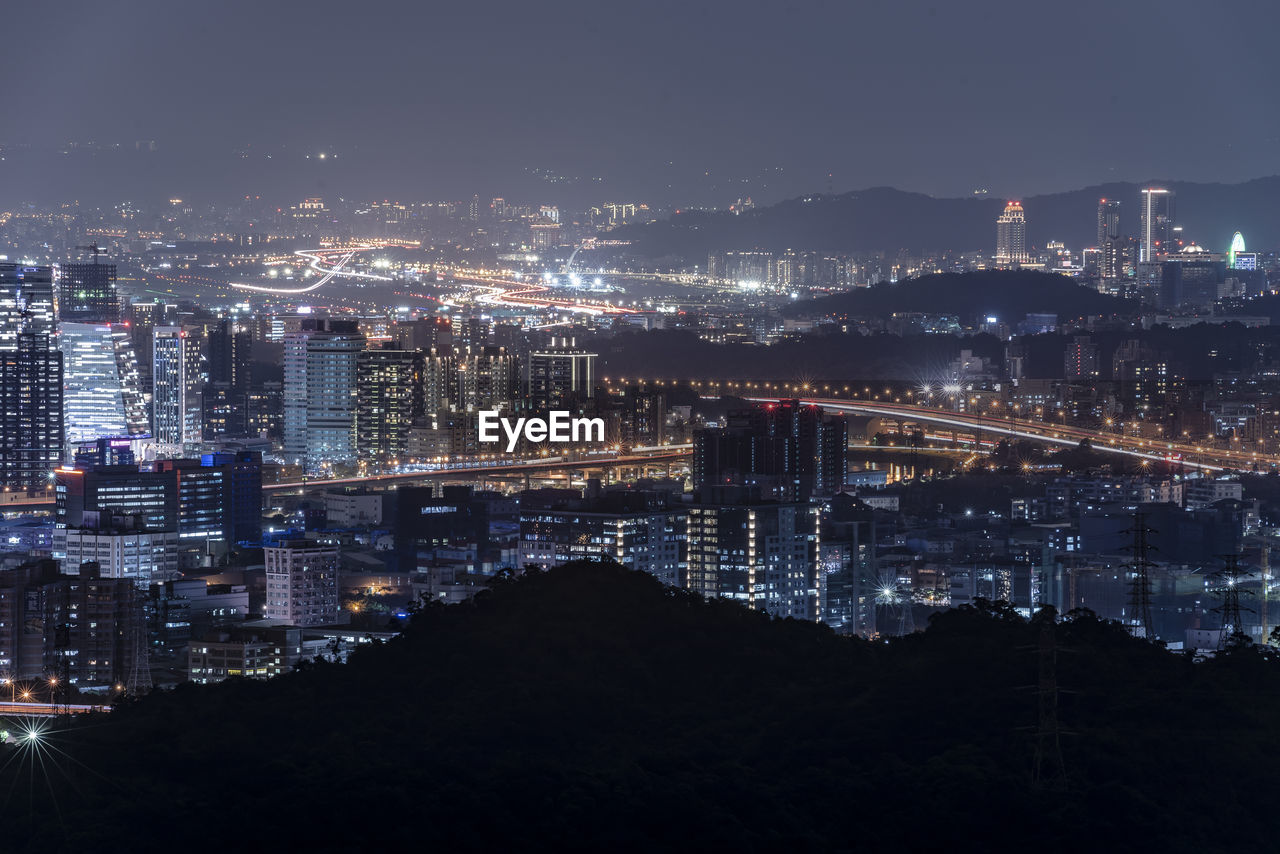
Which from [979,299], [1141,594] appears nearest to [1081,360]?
[979,299]

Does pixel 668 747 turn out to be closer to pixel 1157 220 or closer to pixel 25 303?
pixel 25 303

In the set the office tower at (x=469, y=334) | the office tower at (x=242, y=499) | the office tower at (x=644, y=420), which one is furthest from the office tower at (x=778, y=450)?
the office tower at (x=469, y=334)

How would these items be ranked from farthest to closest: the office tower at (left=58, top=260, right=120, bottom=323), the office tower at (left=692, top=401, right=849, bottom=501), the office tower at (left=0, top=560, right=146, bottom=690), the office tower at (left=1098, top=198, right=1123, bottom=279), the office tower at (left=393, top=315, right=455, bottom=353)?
1. the office tower at (left=1098, top=198, right=1123, bottom=279)
2. the office tower at (left=393, top=315, right=455, bottom=353)
3. the office tower at (left=58, top=260, right=120, bottom=323)
4. the office tower at (left=692, top=401, right=849, bottom=501)
5. the office tower at (left=0, top=560, right=146, bottom=690)

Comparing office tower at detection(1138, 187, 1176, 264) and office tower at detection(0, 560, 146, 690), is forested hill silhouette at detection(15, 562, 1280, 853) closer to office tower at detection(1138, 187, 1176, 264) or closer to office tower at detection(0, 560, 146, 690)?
office tower at detection(0, 560, 146, 690)

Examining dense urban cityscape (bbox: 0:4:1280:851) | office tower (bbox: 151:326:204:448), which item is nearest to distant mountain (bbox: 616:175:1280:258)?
dense urban cityscape (bbox: 0:4:1280:851)

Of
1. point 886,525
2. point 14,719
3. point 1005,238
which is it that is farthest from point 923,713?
point 1005,238

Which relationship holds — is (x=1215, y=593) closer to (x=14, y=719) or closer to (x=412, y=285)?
(x=14, y=719)

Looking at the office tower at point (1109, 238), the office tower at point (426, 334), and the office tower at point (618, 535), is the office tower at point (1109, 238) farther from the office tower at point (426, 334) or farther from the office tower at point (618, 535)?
the office tower at point (618, 535)
